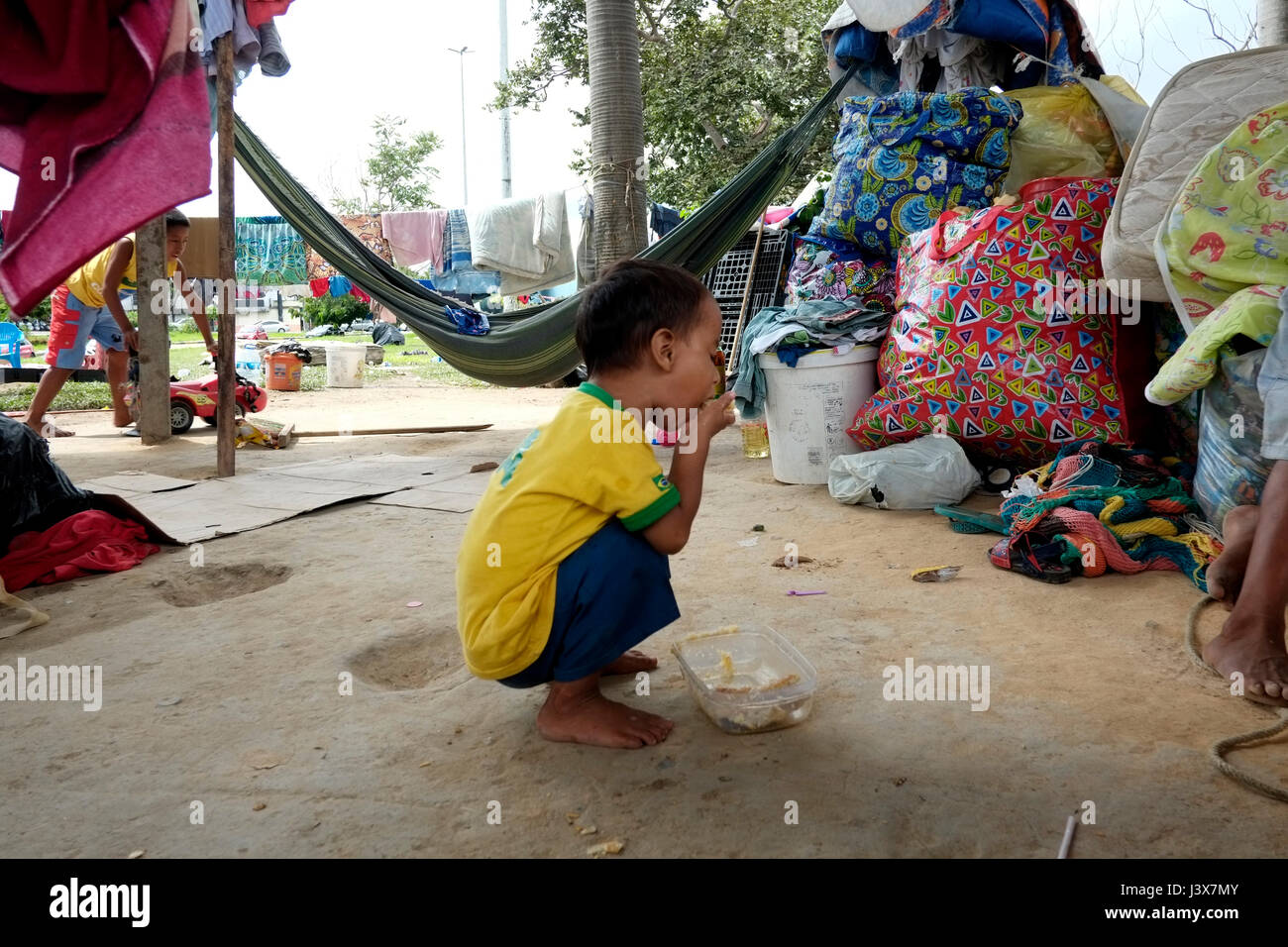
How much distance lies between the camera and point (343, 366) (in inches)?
295

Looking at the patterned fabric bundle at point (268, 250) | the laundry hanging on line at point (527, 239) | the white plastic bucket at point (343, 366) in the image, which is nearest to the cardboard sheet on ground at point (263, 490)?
the white plastic bucket at point (343, 366)

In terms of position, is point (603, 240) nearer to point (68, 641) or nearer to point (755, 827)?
point (68, 641)

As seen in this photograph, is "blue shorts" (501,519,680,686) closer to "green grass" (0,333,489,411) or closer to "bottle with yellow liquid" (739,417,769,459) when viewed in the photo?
"bottle with yellow liquid" (739,417,769,459)

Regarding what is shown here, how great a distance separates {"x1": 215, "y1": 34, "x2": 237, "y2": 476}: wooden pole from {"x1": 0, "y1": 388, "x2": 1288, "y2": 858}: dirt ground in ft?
4.43

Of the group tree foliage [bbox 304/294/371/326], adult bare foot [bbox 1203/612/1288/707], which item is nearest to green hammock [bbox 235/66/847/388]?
adult bare foot [bbox 1203/612/1288/707]

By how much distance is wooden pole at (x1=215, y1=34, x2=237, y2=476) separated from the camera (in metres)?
3.19

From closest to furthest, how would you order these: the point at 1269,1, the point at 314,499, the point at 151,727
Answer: the point at 151,727 → the point at 314,499 → the point at 1269,1

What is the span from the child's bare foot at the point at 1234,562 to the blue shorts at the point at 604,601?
1.04m

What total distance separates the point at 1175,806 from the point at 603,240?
319cm

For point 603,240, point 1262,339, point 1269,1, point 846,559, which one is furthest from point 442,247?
point 1262,339

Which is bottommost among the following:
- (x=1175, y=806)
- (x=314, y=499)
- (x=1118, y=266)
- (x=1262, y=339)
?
(x=314, y=499)

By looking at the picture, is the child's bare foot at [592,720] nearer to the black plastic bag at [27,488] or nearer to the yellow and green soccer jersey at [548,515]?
the yellow and green soccer jersey at [548,515]

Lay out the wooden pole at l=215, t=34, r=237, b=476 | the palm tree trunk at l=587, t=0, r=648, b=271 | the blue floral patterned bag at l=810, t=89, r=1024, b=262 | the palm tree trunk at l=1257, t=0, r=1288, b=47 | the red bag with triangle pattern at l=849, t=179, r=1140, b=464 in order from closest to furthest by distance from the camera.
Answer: the red bag with triangle pattern at l=849, t=179, r=1140, b=464, the blue floral patterned bag at l=810, t=89, r=1024, b=262, the wooden pole at l=215, t=34, r=237, b=476, the palm tree trunk at l=1257, t=0, r=1288, b=47, the palm tree trunk at l=587, t=0, r=648, b=271
